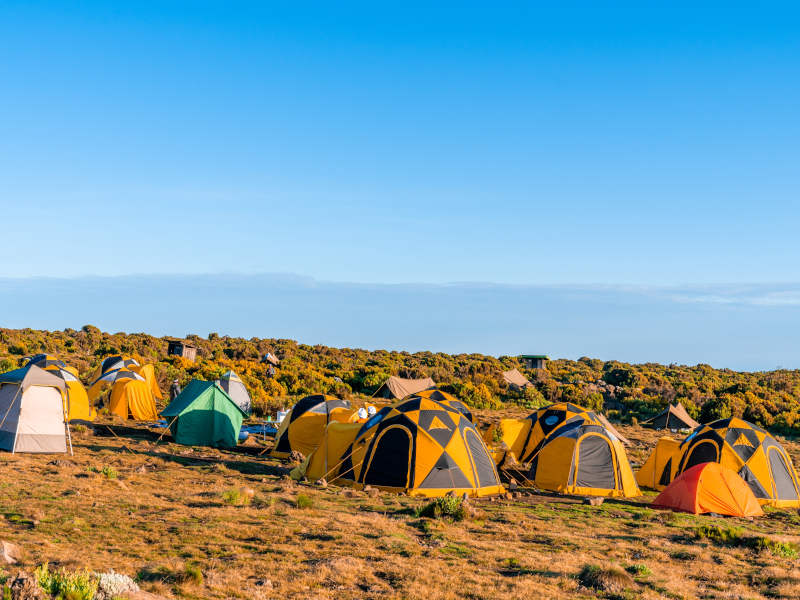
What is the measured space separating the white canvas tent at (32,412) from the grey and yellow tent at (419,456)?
851 centimetres

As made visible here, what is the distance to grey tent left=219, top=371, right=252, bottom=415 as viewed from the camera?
34.2 metres

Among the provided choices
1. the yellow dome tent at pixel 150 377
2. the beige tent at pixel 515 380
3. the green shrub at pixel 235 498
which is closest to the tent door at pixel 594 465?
the green shrub at pixel 235 498

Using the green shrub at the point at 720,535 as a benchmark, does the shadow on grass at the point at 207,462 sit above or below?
below

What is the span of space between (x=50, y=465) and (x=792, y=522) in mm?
20432

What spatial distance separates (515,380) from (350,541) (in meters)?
42.0

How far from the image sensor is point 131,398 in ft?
105

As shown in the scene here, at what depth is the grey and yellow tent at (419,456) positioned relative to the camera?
18109mm

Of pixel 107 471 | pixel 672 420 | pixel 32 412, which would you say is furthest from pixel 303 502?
pixel 672 420

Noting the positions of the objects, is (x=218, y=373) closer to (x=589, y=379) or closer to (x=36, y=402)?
(x=36, y=402)

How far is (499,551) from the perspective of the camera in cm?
1241

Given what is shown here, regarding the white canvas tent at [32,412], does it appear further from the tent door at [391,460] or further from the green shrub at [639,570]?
the green shrub at [639,570]

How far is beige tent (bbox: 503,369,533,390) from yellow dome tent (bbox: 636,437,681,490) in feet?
89.3

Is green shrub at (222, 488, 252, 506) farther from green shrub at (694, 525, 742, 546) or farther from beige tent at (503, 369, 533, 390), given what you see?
beige tent at (503, 369, 533, 390)

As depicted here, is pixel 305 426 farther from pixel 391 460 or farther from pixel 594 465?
pixel 594 465
